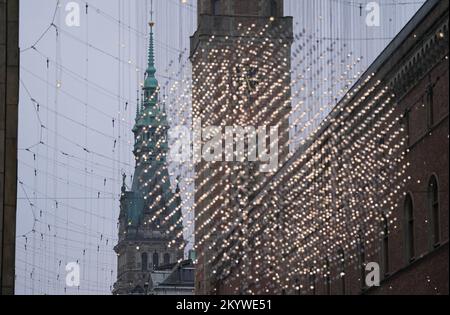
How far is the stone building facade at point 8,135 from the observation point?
44.3 meters

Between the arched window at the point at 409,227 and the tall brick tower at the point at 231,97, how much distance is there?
174 inches

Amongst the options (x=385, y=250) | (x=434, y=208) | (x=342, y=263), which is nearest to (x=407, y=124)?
(x=434, y=208)

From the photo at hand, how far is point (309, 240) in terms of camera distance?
53.8 meters

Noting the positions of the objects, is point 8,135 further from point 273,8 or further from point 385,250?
point 273,8

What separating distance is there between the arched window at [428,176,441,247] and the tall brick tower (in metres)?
4.86

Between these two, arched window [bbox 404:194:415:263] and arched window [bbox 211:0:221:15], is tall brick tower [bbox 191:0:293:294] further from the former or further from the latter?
arched window [bbox 404:194:415:263]

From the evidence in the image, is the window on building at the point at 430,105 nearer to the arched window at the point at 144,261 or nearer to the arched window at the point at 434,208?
the arched window at the point at 434,208

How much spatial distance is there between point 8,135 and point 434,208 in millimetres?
12077

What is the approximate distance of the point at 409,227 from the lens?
2007 inches

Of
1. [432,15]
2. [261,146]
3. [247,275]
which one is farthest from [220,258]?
[261,146]

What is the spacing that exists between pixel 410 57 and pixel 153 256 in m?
140

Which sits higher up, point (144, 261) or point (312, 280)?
point (144, 261)

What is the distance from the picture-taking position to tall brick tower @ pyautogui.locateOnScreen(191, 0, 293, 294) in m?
51.0
